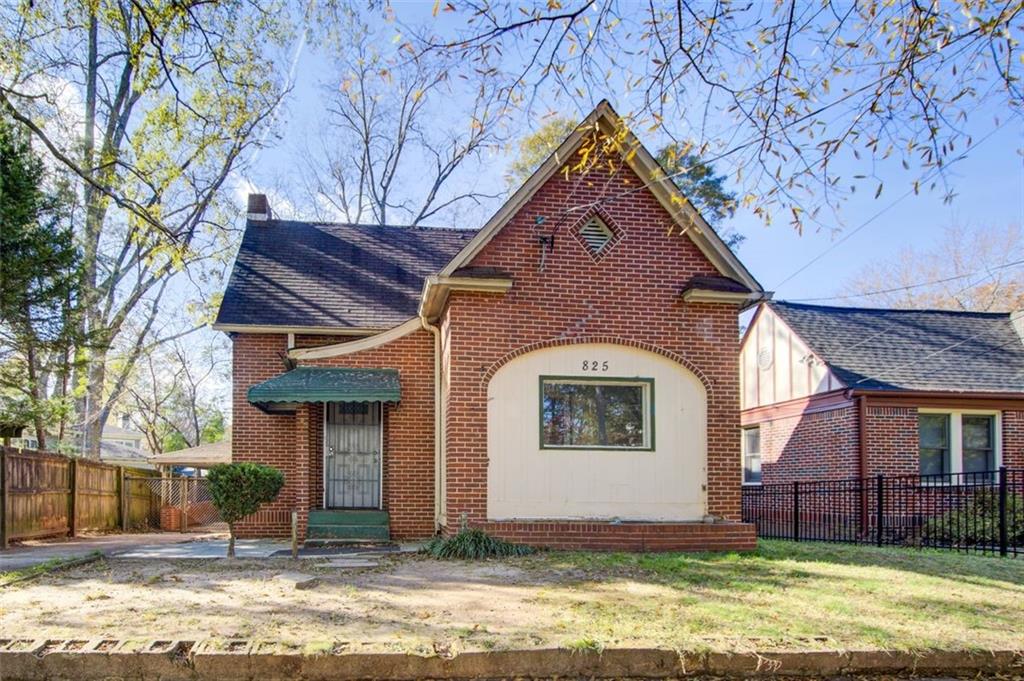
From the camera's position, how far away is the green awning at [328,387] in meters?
12.4

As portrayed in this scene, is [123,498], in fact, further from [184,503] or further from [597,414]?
[597,414]

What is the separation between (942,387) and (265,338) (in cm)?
1359

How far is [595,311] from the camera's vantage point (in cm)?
1188

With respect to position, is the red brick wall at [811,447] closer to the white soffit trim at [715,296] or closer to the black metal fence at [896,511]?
the black metal fence at [896,511]

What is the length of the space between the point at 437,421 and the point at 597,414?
122 inches

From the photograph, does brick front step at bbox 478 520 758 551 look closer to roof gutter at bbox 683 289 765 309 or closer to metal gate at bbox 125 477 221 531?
roof gutter at bbox 683 289 765 309

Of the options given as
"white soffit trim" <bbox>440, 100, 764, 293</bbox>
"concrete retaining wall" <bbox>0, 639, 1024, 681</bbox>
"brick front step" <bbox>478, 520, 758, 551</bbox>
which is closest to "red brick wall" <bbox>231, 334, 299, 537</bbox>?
"brick front step" <bbox>478, 520, 758, 551</bbox>

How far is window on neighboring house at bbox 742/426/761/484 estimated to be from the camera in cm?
2158

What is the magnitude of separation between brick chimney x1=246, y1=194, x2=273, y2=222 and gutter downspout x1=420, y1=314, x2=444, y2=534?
23.1 feet

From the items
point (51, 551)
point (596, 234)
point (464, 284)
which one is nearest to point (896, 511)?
point (596, 234)

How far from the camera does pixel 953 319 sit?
20672mm

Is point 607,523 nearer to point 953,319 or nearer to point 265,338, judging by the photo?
point 265,338

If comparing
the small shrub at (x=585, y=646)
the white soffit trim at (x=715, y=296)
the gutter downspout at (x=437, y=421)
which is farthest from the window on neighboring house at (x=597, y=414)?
the small shrub at (x=585, y=646)

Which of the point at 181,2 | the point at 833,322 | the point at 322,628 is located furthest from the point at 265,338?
the point at 833,322
